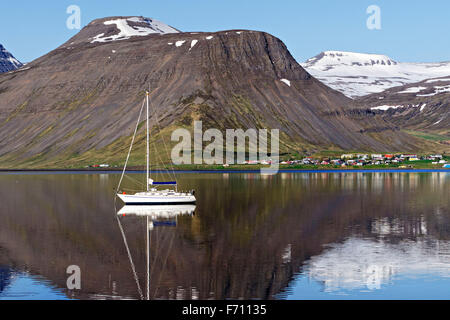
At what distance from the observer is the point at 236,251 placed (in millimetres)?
51281

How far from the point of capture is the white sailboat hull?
296 feet

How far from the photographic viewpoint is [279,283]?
131 feet

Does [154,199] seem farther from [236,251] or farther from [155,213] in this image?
[236,251]

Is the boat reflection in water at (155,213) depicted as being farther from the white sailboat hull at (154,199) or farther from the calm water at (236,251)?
the calm water at (236,251)

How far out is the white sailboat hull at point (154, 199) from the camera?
90.2 metres

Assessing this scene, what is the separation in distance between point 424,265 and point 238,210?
40507mm

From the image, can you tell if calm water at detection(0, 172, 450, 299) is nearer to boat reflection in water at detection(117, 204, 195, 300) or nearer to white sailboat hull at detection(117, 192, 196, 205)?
boat reflection in water at detection(117, 204, 195, 300)

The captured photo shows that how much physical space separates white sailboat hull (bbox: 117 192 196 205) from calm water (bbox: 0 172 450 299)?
10.9ft

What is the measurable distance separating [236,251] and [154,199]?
40.5 m

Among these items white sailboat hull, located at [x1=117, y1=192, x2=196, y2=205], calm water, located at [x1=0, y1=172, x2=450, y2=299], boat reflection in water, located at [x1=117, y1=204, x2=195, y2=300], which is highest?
white sailboat hull, located at [x1=117, y1=192, x2=196, y2=205]

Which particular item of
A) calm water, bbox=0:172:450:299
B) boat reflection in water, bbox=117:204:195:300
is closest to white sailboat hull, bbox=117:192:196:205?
boat reflection in water, bbox=117:204:195:300
